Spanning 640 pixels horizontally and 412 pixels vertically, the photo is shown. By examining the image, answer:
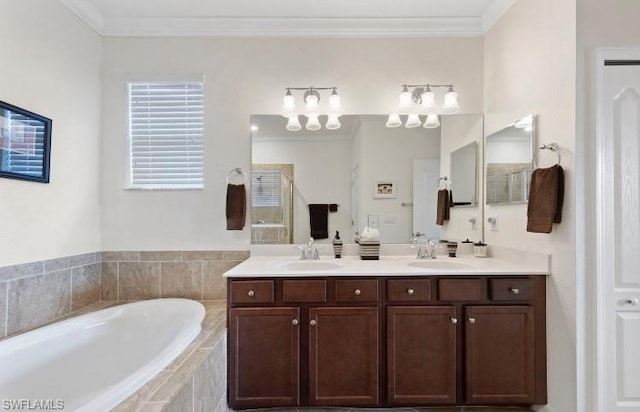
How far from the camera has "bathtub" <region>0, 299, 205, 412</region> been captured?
1542 millimetres

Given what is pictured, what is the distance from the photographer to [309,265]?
2410 millimetres

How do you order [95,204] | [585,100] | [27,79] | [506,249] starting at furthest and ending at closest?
1. [95,204]
2. [506,249]
3. [27,79]
4. [585,100]

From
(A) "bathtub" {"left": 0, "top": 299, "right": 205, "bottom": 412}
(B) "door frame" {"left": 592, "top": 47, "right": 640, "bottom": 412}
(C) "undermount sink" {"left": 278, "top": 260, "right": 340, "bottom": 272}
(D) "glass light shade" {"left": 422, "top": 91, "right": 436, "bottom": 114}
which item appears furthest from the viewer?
(D) "glass light shade" {"left": 422, "top": 91, "right": 436, "bottom": 114}

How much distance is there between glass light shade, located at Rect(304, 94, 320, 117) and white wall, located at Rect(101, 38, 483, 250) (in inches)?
6.8

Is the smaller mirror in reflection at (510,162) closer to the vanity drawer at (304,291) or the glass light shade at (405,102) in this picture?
the glass light shade at (405,102)

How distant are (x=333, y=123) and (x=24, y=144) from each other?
2010 millimetres

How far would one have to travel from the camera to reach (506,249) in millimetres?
2391

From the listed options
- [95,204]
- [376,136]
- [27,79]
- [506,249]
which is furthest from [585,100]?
[95,204]

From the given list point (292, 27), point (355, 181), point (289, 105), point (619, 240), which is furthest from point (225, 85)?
point (619, 240)

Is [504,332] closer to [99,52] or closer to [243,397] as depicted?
[243,397]

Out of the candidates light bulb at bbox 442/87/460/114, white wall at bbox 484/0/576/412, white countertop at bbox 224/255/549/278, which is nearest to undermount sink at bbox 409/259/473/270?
white countertop at bbox 224/255/549/278

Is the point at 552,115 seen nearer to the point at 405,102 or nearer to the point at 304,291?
the point at 405,102

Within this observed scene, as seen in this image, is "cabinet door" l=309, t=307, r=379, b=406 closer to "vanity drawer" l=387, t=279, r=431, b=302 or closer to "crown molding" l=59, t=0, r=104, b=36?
"vanity drawer" l=387, t=279, r=431, b=302

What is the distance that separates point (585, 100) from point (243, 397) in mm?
2588
